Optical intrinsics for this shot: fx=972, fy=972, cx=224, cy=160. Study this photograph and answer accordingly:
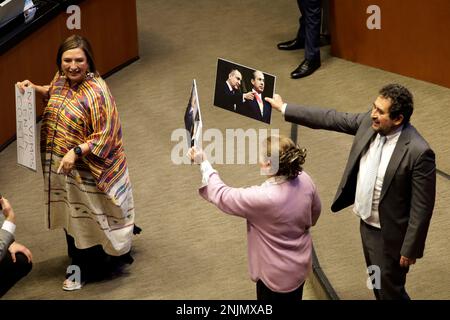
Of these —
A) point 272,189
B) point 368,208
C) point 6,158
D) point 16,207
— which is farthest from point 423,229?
point 6,158

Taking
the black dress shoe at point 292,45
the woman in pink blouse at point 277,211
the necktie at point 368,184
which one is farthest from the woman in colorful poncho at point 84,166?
the black dress shoe at point 292,45

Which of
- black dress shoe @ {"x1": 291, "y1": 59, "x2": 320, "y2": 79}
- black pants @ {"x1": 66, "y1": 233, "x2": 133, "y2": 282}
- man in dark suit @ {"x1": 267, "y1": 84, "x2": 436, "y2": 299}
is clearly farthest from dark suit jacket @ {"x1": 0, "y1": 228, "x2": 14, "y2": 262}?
black dress shoe @ {"x1": 291, "y1": 59, "x2": 320, "y2": 79}

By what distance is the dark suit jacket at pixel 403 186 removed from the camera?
13.5ft

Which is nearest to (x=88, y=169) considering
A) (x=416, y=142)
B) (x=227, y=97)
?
(x=227, y=97)

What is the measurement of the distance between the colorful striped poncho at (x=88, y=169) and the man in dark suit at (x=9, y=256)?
637 mm

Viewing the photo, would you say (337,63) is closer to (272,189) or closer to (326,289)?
(326,289)

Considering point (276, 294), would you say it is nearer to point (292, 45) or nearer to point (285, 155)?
point (285, 155)

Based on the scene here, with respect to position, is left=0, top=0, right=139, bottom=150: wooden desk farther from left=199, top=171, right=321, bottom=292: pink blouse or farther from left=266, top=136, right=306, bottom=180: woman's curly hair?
left=266, top=136, right=306, bottom=180: woman's curly hair

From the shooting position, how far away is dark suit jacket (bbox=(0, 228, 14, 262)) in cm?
404

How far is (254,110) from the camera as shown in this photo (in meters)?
4.41

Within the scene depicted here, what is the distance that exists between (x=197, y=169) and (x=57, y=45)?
1442mm

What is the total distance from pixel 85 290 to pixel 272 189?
164 centimetres

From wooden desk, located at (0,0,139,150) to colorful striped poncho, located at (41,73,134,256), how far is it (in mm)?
1625

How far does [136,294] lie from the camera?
5113 millimetres
